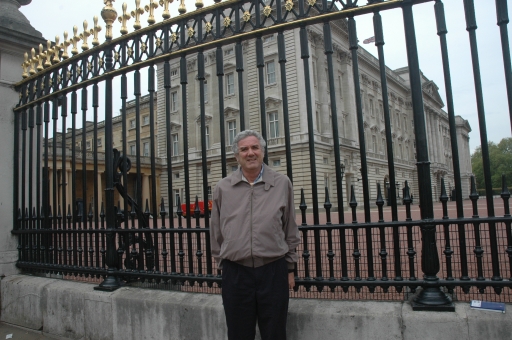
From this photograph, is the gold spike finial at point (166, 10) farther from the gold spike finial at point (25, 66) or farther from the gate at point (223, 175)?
the gold spike finial at point (25, 66)

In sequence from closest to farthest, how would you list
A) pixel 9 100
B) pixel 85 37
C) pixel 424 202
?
pixel 424 202 < pixel 85 37 < pixel 9 100

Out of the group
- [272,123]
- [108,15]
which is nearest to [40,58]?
[108,15]

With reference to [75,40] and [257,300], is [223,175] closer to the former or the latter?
[257,300]

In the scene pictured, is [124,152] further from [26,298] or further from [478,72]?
[478,72]

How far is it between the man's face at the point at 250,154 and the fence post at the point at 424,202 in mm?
1252

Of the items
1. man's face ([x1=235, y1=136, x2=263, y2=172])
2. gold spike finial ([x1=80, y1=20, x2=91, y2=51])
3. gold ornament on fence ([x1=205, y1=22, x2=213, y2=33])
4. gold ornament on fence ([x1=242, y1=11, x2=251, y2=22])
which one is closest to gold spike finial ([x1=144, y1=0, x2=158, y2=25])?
gold ornament on fence ([x1=205, y1=22, x2=213, y2=33])

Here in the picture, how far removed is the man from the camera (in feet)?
8.58

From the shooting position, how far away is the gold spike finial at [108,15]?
425cm

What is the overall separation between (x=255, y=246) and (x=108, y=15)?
3218 mm

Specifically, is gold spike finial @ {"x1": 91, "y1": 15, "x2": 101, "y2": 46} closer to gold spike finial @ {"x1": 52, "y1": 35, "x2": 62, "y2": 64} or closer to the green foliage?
gold spike finial @ {"x1": 52, "y1": 35, "x2": 62, "y2": 64}

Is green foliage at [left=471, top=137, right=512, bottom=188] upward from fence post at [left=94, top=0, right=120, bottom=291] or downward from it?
upward

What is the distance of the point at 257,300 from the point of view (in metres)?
2.67

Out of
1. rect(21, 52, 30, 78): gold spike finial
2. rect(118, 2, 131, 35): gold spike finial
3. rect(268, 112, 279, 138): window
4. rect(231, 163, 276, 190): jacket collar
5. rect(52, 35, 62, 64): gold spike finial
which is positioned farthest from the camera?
rect(268, 112, 279, 138): window

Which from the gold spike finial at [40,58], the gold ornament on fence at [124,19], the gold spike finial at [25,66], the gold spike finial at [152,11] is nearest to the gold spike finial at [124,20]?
the gold ornament on fence at [124,19]
